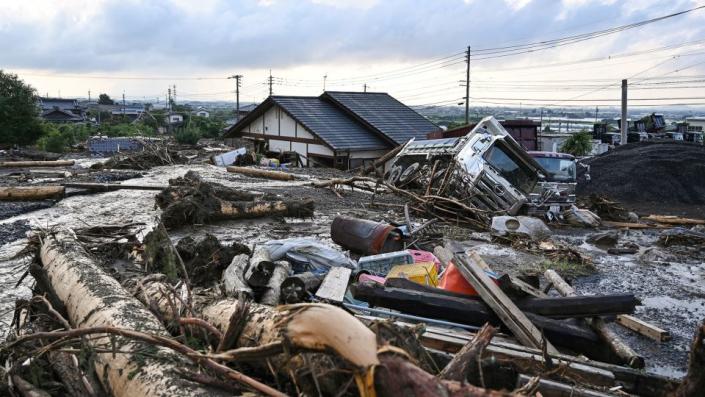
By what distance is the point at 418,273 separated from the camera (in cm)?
581

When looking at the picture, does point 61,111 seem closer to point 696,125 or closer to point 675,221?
point 675,221

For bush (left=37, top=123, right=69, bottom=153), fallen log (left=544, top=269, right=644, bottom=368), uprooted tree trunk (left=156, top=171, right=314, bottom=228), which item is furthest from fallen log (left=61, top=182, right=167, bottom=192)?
bush (left=37, top=123, right=69, bottom=153)

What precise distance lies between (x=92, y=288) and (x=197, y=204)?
5780mm

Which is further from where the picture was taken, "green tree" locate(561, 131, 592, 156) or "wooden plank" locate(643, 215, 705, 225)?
"green tree" locate(561, 131, 592, 156)

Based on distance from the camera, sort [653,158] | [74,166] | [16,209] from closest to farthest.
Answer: [16,209]
[653,158]
[74,166]

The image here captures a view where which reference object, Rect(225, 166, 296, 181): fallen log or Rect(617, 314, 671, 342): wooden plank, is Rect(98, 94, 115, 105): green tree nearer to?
Rect(225, 166, 296, 181): fallen log

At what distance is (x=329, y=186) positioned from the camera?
15461mm

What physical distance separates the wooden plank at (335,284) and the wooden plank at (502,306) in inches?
45.4

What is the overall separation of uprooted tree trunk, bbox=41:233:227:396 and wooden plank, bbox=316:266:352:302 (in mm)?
1764

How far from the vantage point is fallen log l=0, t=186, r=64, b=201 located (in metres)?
12.8

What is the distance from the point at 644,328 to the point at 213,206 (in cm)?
751

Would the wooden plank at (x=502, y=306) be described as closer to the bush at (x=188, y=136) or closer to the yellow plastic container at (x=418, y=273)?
the yellow plastic container at (x=418, y=273)

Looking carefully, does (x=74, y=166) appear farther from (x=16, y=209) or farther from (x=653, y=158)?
(x=653, y=158)

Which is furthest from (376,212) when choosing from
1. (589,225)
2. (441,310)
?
(441,310)
